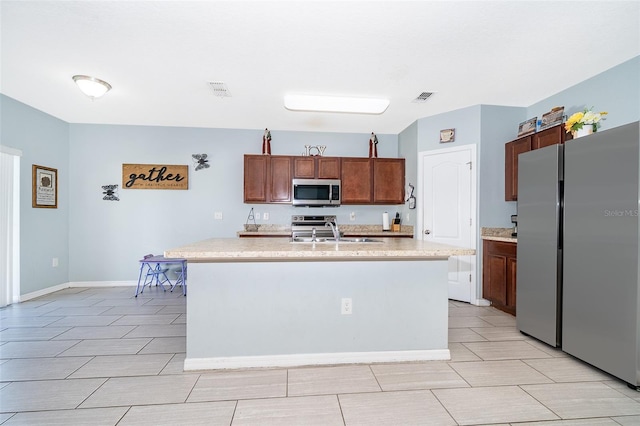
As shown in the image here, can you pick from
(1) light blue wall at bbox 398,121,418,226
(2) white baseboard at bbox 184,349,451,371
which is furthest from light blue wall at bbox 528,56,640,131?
(2) white baseboard at bbox 184,349,451,371

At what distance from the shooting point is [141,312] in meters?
3.52

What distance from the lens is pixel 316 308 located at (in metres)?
2.31

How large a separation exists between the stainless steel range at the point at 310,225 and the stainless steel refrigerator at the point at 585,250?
2.63 m

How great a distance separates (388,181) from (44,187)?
5.00 m

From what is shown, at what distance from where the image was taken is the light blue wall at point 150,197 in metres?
4.74

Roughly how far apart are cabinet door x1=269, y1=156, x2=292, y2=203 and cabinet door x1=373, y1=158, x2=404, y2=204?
1383mm

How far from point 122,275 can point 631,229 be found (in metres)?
5.91

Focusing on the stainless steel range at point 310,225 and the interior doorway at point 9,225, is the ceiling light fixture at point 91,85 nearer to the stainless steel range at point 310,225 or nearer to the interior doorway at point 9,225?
the interior doorway at point 9,225

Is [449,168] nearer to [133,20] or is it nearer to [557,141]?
[557,141]

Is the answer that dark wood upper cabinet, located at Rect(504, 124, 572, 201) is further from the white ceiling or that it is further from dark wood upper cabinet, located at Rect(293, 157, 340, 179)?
dark wood upper cabinet, located at Rect(293, 157, 340, 179)

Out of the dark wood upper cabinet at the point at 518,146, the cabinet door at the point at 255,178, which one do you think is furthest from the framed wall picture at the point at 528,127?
the cabinet door at the point at 255,178

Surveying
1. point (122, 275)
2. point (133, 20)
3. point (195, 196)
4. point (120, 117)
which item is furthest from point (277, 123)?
point (122, 275)

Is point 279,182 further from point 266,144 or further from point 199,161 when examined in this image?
point 199,161

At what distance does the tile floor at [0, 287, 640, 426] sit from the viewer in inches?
67.5
